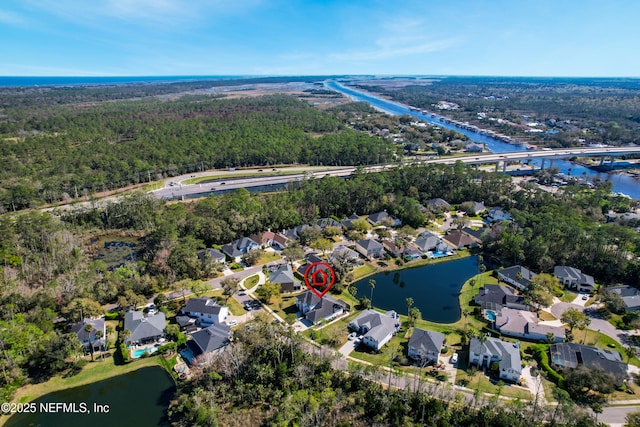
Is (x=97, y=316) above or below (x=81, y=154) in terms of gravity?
below

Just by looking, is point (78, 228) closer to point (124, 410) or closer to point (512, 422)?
point (124, 410)

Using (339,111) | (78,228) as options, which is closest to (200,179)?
(78,228)

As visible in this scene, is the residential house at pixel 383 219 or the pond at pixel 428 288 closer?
the pond at pixel 428 288

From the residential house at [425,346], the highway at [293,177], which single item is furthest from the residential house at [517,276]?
the highway at [293,177]

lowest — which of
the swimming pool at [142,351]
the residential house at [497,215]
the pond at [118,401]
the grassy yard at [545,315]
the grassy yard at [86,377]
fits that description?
the pond at [118,401]

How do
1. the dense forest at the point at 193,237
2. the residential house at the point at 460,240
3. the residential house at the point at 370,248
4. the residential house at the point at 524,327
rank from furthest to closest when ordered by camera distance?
the residential house at the point at 460,240, the residential house at the point at 370,248, the dense forest at the point at 193,237, the residential house at the point at 524,327

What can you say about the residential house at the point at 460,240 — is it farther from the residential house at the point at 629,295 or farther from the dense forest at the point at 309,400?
the dense forest at the point at 309,400
